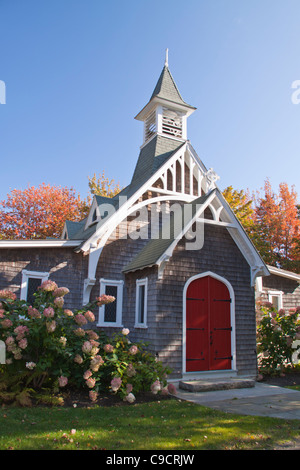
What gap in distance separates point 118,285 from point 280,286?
25.2 feet

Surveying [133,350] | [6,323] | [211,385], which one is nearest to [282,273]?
[211,385]

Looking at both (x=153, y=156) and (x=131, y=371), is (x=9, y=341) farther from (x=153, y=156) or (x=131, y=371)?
(x=153, y=156)

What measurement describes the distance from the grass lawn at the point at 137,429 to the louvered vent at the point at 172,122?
13.3 metres

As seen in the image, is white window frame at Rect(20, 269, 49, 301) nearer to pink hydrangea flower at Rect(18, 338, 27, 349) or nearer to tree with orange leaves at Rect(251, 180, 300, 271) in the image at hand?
pink hydrangea flower at Rect(18, 338, 27, 349)

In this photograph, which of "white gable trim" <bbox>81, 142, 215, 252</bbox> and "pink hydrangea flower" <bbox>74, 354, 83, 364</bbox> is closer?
"pink hydrangea flower" <bbox>74, 354, 83, 364</bbox>

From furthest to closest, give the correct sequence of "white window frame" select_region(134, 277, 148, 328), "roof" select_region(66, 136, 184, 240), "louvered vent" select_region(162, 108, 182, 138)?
"louvered vent" select_region(162, 108, 182, 138)
"roof" select_region(66, 136, 184, 240)
"white window frame" select_region(134, 277, 148, 328)

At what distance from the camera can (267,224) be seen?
100.0ft

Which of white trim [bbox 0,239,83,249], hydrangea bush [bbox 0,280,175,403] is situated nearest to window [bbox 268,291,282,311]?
hydrangea bush [bbox 0,280,175,403]

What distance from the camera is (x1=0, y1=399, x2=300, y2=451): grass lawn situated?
5398mm

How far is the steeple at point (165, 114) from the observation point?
17.3 m

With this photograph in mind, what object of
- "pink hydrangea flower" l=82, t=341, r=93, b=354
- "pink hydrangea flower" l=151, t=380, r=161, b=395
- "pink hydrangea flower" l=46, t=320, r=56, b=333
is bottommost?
"pink hydrangea flower" l=151, t=380, r=161, b=395

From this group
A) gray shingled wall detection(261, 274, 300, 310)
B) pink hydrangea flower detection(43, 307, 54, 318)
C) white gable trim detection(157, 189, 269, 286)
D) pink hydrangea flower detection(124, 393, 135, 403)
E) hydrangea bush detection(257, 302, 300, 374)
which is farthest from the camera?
gray shingled wall detection(261, 274, 300, 310)

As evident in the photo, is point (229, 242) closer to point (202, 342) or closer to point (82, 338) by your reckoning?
point (202, 342)

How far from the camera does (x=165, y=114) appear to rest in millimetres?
17797
